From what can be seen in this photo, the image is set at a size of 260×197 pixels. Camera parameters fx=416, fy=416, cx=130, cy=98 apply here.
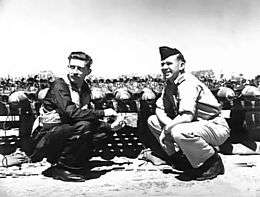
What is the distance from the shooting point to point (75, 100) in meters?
2.11

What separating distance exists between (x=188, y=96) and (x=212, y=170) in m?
0.41

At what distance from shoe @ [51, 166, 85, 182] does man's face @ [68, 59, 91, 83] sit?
46cm

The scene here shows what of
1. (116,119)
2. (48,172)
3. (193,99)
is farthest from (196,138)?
(48,172)

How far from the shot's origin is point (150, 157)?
2.35 metres

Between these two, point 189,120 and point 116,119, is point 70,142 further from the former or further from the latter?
point 189,120

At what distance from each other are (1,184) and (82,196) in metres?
0.43

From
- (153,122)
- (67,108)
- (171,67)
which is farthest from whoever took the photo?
(153,122)

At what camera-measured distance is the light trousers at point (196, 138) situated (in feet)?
6.66

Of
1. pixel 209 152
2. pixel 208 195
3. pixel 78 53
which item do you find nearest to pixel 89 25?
pixel 78 53

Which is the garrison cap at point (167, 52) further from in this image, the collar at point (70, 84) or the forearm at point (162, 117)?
the collar at point (70, 84)

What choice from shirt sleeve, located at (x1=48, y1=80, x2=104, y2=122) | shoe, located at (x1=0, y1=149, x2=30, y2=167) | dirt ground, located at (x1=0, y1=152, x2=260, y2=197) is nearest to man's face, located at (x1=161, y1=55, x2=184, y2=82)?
shirt sleeve, located at (x1=48, y1=80, x2=104, y2=122)

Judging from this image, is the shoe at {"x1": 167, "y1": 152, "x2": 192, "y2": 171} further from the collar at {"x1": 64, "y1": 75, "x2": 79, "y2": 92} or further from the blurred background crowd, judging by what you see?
the collar at {"x1": 64, "y1": 75, "x2": 79, "y2": 92}

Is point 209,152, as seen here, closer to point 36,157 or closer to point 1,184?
point 36,157

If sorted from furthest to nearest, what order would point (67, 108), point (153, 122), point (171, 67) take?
point (153, 122), point (171, 67), point (67, 108)
